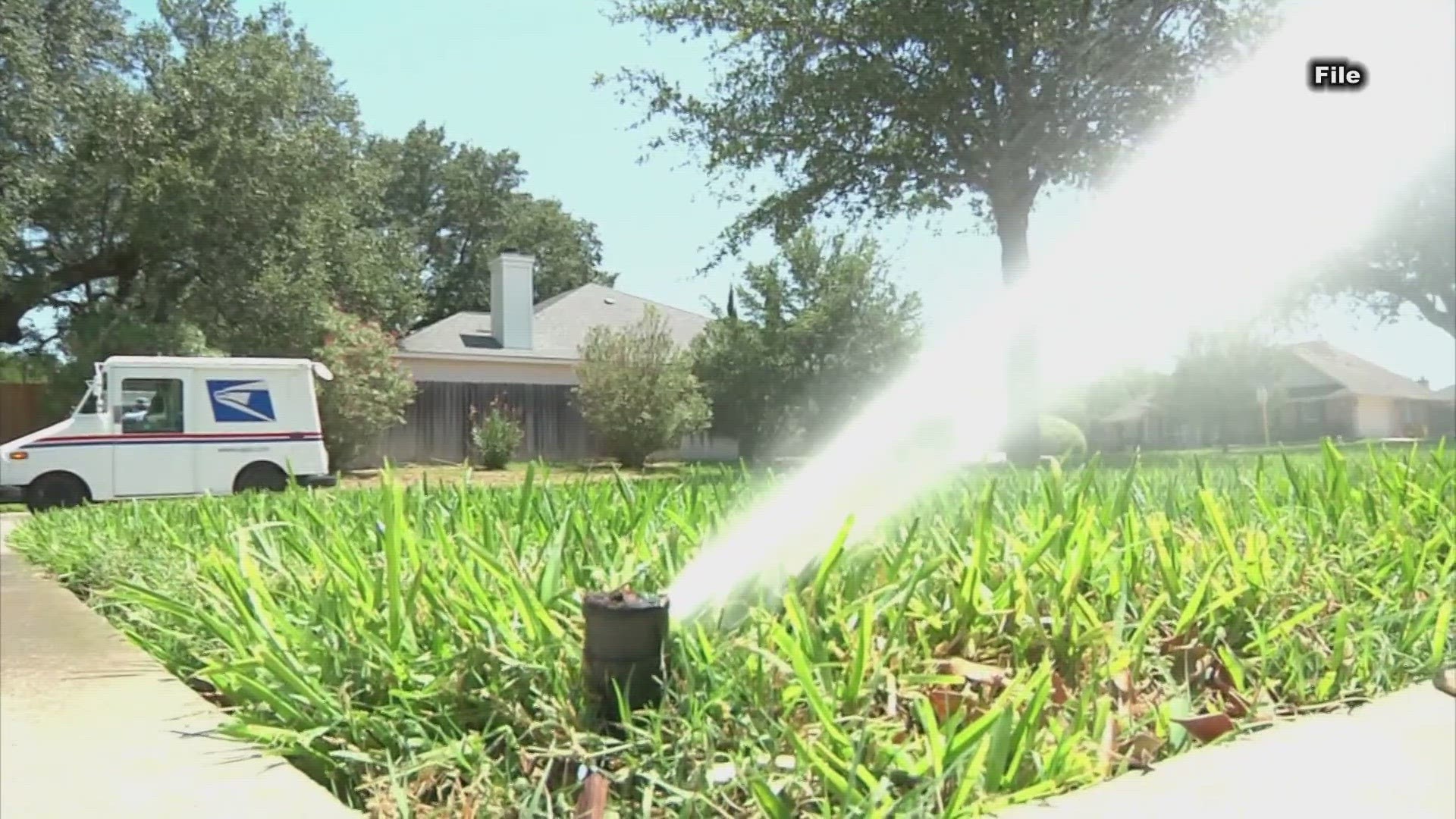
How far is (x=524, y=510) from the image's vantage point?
9.95 feet

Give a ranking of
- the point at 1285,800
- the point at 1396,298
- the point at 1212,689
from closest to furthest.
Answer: the point at 1285,800, the point at 1212,689, the point at 1396,298

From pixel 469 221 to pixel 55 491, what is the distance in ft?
95.9

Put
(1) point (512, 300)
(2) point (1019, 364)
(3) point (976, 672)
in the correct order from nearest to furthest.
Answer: (3) point (976, 672) < (2) point (1019, 364) < (1) point (512, 300)

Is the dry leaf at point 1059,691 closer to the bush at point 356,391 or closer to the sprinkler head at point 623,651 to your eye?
the sprinkler head at point 623,651

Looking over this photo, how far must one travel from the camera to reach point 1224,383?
3303 cm

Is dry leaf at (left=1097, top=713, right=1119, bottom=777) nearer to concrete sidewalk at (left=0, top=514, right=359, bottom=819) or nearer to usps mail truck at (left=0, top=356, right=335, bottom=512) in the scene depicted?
concrete sidewalk at (left=0, top=514, right=359, bottom=819)

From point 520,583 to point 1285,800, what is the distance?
57.8 inches

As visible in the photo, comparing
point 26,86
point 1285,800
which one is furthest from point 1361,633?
point 26,86

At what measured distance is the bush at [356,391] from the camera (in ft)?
56.6

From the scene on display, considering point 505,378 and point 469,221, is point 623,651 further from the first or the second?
point 469,221

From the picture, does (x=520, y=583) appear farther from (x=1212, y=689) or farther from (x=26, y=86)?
(x=26, y=86)

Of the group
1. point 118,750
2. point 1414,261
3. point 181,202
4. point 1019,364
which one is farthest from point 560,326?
point 118,750

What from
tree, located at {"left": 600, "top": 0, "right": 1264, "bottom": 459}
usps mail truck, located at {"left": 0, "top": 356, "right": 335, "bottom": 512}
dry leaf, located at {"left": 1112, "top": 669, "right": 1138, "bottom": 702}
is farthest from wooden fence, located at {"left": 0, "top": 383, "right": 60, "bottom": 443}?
dry leaf, located at {"left": 1112, "top": 669, "right": 1138, "bottom": 702}

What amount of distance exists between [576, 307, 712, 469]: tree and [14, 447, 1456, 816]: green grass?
15909mm
